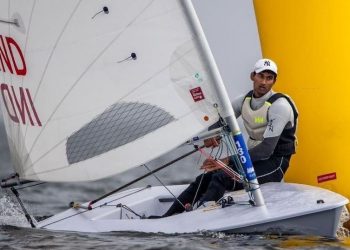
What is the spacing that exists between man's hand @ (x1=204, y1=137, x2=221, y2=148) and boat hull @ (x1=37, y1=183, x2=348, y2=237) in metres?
0.37

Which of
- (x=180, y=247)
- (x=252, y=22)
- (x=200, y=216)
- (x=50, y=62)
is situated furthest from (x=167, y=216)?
(x=252, y=22)

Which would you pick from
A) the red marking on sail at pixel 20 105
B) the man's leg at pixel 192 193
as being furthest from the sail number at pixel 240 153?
the red marking on sail at pixel 20 105

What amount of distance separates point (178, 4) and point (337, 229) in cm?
158

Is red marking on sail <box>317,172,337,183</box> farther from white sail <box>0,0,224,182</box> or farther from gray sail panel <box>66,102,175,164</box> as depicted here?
gray sail panel <box>66,102,175,164</box>

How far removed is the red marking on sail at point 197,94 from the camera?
18.1 ft

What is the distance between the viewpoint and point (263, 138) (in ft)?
19.6

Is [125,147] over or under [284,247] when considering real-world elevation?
over

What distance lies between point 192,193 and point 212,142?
0.57 metres

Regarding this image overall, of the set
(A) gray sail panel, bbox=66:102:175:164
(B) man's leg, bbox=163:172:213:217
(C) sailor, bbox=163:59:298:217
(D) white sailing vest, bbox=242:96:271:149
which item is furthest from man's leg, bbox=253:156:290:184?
(A) gray sail panel, bbox=66:102:175:164

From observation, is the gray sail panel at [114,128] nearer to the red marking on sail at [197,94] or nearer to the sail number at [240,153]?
the red marking on sail at [197,94]

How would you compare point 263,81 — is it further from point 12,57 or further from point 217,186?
point 12,57

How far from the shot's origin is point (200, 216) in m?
5.60

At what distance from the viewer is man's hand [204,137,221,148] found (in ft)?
18.6

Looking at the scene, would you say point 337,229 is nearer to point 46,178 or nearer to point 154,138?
point 154,138
